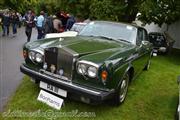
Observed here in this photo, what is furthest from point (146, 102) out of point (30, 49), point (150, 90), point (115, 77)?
point (30, 49)

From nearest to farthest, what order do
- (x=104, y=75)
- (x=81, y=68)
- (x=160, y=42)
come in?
(x=104, y=75)
(x=81, y=68)
(x=160, y=42)

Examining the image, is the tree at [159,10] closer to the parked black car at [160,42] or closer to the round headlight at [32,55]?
the parked black car at [160,42]

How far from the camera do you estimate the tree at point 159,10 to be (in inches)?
521

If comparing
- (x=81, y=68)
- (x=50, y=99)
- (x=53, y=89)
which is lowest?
(x=50, y=99)

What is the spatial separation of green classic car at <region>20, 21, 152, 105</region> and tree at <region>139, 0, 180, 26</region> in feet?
25.1

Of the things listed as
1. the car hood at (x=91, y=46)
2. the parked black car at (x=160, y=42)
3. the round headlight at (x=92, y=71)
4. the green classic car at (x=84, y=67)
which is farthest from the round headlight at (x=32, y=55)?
the parked black car at (x=160, y=42)

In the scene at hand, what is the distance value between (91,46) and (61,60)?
868mm

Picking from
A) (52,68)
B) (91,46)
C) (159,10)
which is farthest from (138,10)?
(52,68)

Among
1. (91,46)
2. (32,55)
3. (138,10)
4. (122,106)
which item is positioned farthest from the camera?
(138,10)

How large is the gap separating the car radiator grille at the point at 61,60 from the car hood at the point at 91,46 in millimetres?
169

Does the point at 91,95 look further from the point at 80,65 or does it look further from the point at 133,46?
the point at 133,46

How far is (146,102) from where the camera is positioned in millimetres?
6188

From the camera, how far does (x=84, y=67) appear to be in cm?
A: 468

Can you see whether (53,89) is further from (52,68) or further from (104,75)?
(104,75)
